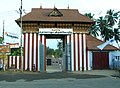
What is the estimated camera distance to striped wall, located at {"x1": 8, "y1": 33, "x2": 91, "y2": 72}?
137 feet

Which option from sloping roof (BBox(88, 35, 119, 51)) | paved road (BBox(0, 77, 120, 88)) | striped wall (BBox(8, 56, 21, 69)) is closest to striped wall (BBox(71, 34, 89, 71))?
sloping roof (BBox(88, 35, 119, 51))

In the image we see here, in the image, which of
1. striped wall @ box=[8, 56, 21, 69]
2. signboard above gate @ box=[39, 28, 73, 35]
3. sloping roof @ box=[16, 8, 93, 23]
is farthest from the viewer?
striped wall @ box=[8, 56, 21, 69]

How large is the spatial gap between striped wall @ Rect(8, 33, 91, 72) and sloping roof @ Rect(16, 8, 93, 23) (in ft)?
7.51

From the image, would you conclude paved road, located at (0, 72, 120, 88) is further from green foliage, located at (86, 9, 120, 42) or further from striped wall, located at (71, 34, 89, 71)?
green foliage, located at (86, 9, 120, 42)

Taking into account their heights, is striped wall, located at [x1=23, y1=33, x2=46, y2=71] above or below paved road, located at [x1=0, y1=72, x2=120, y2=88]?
above

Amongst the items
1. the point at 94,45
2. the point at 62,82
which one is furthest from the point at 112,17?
the point at 62,82

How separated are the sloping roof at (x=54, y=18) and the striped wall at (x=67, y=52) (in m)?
2.29

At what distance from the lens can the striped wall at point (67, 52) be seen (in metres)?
41.9

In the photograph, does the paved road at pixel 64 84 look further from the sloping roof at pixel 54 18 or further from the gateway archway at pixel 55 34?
the sloping roof at pixel 54 18

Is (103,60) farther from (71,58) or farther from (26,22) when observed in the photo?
(26,22)

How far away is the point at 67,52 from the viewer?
42.1 m

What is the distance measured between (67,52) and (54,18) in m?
5.48

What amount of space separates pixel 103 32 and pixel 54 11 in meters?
34.7

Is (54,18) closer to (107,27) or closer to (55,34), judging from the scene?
(55,34)
